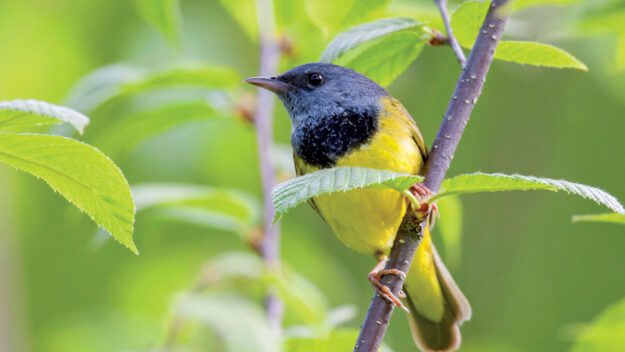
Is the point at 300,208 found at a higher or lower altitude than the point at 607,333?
higher

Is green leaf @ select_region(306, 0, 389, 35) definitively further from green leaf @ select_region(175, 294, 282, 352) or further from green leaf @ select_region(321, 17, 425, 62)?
green leaf @ select_region(175, 294, 282, 352)

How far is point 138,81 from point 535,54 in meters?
1.54

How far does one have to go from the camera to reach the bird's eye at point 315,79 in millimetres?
3658

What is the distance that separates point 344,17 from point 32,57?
11.9ft

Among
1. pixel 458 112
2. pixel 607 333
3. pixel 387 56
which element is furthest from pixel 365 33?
→ pixel 607 333

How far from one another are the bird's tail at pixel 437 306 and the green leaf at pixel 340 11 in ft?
Result: 4.12

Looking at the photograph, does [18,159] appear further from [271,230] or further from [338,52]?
[271,230]

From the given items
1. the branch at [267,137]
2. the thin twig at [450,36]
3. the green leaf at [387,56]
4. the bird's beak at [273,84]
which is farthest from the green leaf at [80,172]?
the bird's beak at [273,84]

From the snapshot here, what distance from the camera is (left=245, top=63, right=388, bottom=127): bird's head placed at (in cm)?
339

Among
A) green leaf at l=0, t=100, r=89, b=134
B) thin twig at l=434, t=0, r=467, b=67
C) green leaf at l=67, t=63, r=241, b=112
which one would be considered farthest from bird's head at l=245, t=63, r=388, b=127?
green leaf at l=0, t=100, r=89, b=134

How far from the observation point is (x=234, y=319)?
3057 millimetres

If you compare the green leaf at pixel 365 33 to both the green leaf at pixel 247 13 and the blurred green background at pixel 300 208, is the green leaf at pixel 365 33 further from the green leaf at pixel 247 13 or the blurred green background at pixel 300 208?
the blurred green background at pixel 300 208

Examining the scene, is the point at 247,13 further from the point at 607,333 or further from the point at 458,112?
the point at 607,333

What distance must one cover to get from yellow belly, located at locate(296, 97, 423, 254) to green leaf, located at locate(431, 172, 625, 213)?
1.01 m
